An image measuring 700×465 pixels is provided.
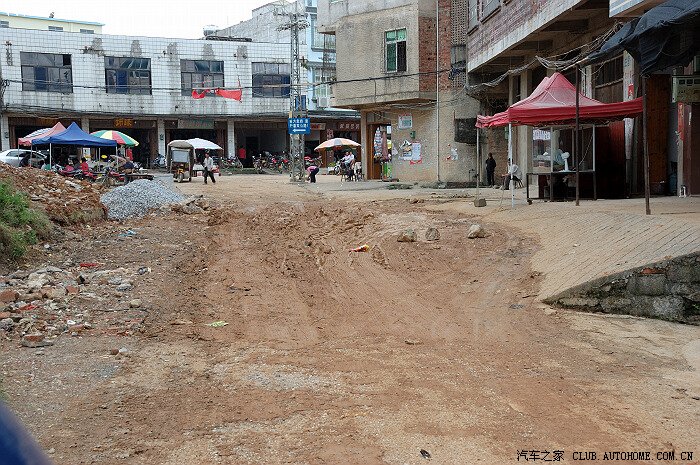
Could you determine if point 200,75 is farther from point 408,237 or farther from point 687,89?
point 687,89

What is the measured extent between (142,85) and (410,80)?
1011 inches

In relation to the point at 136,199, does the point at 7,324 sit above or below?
below

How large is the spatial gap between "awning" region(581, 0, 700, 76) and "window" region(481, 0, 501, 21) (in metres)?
12.4

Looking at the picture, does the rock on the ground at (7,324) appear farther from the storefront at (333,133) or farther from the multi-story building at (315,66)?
the multi-story building at (315,66)

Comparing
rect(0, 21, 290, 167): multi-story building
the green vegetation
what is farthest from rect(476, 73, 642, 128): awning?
rect(0, 21, 290, 167): multi-story building

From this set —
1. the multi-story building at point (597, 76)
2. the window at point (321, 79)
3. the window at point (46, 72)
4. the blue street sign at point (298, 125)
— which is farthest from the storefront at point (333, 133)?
the multi-story building at point (597, 76)

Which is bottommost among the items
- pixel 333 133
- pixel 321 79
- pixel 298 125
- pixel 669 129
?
pixel 669 129

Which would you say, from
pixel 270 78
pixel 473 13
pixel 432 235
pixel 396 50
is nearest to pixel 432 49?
pixel 396 50

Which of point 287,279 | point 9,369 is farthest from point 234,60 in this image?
point 9,369

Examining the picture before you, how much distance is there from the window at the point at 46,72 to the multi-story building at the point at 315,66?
1615cm

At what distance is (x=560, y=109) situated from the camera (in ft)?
49.1

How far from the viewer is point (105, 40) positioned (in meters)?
48.8

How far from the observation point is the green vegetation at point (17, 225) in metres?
11.0

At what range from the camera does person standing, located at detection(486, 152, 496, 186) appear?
93.4 ft
